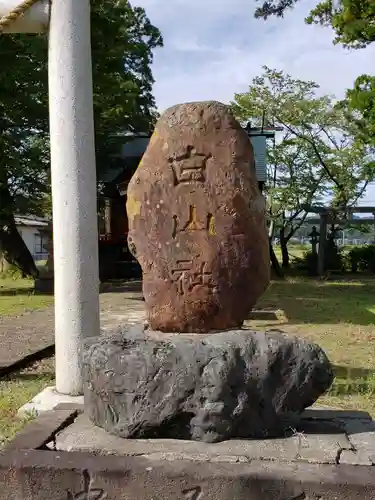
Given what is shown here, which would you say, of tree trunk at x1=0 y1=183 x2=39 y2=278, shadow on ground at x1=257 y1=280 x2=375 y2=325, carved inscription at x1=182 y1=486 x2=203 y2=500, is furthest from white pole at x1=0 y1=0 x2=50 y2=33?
tree trunk at x1=0 y1=183 x2=39 y2=278

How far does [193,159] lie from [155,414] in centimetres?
151

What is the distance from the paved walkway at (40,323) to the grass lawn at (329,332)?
588 mm

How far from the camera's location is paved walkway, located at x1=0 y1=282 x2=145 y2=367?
837 cm

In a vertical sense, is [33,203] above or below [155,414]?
above

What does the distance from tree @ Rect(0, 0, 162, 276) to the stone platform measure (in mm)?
10691

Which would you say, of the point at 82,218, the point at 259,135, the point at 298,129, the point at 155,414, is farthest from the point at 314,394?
the point at 298,129

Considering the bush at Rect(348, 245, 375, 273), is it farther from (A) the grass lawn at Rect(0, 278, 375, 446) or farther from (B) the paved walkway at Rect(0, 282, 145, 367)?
(B) the paved walkway at Rect(0, 282, 145, 367)

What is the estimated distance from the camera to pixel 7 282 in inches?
770

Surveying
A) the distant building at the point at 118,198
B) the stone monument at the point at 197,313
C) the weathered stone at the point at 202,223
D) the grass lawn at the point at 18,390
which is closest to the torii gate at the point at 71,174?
the grass lawn at the point at 18,390

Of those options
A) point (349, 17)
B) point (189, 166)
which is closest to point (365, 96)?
point (349, 17)

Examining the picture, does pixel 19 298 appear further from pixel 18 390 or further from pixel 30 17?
pixel 30 17

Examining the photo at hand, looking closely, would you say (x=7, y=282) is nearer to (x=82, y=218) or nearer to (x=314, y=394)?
(x=82, y=218)

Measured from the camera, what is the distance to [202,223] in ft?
12.6

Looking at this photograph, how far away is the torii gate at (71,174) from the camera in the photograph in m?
5.10
